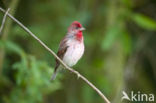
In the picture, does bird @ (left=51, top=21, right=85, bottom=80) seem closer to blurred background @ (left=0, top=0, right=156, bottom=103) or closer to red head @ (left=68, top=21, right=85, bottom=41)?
red head @ (left=68, top=21, right=85, bottom=41)

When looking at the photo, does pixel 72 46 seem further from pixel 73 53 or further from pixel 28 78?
pixel 28 78

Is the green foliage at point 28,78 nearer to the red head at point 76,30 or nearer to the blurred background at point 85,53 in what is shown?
the blurred background at point 85,53

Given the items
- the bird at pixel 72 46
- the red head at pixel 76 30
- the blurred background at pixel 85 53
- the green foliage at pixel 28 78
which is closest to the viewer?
the red head at pixel 76 30

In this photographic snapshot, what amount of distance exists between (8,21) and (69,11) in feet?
5.65

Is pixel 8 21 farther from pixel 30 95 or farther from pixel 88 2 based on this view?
pixel 88 2

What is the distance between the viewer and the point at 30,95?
5898 mm

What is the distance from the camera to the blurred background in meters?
5.85

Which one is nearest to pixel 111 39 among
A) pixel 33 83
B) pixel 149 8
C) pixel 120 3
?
pixel 120 3

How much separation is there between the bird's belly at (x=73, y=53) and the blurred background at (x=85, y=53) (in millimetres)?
296

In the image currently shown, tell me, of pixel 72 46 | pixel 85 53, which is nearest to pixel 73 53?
pixel 72 46

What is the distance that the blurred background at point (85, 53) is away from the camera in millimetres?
5852

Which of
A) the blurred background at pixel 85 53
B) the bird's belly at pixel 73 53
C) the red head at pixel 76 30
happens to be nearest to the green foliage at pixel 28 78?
the blurred background at pixel 85 53

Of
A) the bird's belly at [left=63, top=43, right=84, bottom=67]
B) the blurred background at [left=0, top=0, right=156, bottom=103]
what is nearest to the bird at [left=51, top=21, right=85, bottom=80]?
the bird's belly at [left=63, top=43, right=84, bottom=67]

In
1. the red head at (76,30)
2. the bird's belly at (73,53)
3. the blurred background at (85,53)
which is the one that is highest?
the red head at (76,30)
